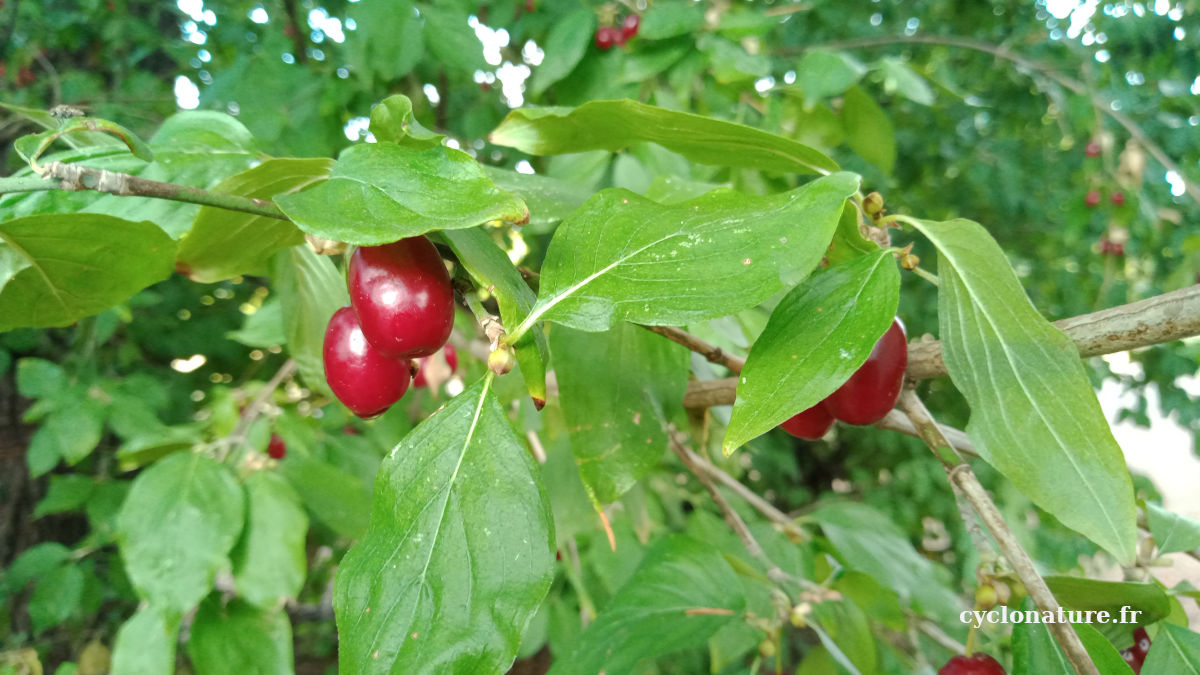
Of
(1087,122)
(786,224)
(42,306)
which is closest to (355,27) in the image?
(42,306)

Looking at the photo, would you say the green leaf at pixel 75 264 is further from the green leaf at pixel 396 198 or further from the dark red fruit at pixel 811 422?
the dark red fruit at pixel 811 422

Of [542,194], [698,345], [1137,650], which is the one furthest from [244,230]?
[1137,650]

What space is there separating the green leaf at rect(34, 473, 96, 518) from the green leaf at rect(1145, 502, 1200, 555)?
1.72 metres

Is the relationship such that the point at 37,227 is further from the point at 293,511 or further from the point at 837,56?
the point at 837,56

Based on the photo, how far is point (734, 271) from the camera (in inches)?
13.2

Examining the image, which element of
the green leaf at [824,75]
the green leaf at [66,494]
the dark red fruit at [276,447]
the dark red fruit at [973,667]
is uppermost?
the green leaf at [824,75]

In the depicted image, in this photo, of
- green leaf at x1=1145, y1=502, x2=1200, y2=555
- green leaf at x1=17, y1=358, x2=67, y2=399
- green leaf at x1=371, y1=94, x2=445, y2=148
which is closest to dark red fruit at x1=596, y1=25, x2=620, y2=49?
green leaf at x1=371, y1=94, x2=445, y2=148

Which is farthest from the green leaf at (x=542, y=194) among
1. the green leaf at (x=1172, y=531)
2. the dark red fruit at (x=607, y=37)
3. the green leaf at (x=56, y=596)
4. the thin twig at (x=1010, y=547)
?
the green leaf at (x=56, y=596)

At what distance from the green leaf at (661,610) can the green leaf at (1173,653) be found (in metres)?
0.31

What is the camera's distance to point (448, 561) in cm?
31

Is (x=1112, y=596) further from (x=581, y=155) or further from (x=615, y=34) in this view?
(x=615, y=34)

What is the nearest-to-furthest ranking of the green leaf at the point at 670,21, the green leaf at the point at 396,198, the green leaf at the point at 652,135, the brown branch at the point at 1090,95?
1. the green leaf at the point at 396,198
2. the green leaf at the point at 652,135
3. the green leaf at the point at 670,21
4. the brown branch at the point at 1090,95

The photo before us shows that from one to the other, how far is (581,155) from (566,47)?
253mm

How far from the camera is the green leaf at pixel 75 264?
370 mm
